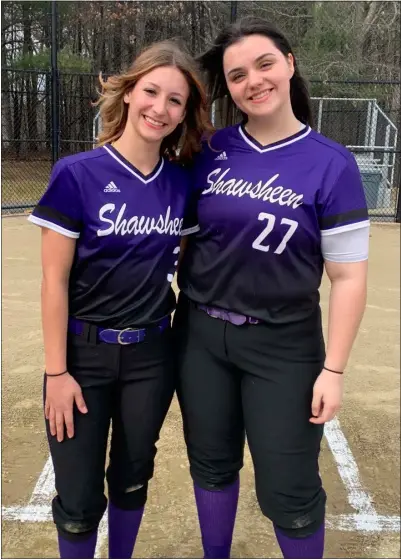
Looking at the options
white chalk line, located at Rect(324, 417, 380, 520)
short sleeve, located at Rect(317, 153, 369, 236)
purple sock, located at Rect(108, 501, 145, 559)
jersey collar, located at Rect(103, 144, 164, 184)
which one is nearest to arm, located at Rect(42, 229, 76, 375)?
jersey collar, located at Rect(103, 144, 164, 184)

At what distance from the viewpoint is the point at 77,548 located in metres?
1.88

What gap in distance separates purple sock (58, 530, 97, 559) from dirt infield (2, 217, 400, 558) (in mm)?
464

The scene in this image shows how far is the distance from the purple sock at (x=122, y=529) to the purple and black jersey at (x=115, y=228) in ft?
2.28

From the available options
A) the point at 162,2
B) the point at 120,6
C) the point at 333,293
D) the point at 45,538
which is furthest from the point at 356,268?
the point at 120,6

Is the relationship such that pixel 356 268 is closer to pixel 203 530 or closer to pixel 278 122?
pixel 278 122

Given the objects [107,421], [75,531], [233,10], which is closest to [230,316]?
[107,421]

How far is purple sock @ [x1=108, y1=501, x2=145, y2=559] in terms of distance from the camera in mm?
1998

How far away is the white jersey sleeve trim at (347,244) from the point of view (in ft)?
5.44

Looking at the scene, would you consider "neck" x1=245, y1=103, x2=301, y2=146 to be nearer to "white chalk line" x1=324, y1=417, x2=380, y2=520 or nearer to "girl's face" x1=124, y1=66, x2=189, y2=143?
"girl's face" x1=124, y1=66, x2=189, y2=143

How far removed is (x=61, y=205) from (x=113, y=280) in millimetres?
265

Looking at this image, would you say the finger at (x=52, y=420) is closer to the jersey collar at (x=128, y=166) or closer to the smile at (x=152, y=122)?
the jersey collar at (x=128, y=166)

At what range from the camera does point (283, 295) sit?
68.3 inches

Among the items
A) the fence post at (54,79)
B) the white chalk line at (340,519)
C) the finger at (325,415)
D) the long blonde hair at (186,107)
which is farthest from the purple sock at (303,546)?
the fence post at (54,79)

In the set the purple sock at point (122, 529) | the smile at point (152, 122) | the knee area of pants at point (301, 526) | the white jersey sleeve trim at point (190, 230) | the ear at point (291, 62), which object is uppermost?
the ear at point (291, 62)
